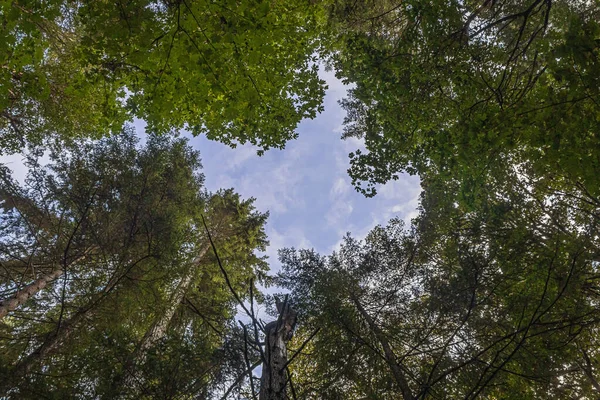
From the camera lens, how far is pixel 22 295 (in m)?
6.27

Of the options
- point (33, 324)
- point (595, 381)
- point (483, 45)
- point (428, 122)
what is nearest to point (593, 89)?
point (428, 122)

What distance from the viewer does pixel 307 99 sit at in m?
6.26

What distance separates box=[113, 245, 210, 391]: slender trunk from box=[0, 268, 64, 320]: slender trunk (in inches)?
91.0

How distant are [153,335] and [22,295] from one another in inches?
106

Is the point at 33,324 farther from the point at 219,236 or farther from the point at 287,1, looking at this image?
the point at 287,1

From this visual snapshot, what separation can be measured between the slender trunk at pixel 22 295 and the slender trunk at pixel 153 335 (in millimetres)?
2311

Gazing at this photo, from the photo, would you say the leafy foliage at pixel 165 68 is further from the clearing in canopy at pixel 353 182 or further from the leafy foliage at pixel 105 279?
the leafy foliage at pixel 105 279

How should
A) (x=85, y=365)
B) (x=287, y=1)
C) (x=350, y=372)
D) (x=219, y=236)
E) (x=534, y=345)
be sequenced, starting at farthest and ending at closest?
1. (x=219, y=236)
2. (x=287, y=1)
3. (x=350, y=372)
4. (x=534, y=345)
5. (x=85, y=365)

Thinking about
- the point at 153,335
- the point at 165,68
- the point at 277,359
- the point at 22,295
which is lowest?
the point at 277,359

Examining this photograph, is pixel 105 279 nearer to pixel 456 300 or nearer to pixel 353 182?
pixel 353 182

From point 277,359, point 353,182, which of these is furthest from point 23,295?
point 353,182

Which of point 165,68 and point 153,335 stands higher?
point 165,68

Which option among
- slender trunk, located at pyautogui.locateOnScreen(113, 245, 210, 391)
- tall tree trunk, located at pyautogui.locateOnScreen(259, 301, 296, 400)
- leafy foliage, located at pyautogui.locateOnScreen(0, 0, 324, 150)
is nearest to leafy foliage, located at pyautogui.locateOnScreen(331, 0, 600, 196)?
leafy foliage, located at pyautogui.locateOnScreen(0, 0, 324, 150)

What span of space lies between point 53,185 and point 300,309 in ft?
20.9
